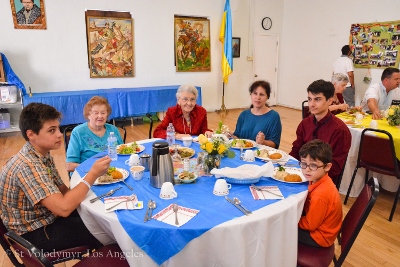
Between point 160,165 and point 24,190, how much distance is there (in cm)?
68

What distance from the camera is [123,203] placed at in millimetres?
1490

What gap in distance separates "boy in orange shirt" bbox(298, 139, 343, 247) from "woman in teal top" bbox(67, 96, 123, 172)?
5.29 feet

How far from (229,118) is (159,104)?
185 cm

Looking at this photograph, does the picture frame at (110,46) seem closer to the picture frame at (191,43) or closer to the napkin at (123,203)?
the picture frame at (191,43)

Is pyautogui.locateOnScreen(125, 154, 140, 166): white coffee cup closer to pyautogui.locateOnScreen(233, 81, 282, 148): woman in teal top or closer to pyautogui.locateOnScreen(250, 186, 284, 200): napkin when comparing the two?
pyautogui.locateOnScreen(250, 186, 284, 200): napkin

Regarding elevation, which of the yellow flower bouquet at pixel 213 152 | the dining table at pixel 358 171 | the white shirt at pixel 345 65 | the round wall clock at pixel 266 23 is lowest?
the dining table at pixel 358 171

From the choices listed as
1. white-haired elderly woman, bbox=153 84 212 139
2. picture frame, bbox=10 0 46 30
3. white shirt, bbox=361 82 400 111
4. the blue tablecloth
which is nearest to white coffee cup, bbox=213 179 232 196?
white-haired elderly woman, bbox=153 84 212 139

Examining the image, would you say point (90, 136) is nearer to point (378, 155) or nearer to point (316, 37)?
point (378, 155)

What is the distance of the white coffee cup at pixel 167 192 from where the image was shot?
1548 mm

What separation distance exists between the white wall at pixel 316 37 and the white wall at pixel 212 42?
20 millimetres

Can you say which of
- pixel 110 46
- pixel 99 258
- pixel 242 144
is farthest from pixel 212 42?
pixel 99 258

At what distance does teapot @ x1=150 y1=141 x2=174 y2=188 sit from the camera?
→ 5.42 feet

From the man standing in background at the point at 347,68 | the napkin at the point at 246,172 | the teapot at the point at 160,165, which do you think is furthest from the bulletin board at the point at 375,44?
the teapot at the point at 160,165

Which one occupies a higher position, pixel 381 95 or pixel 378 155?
pixel 381 95
